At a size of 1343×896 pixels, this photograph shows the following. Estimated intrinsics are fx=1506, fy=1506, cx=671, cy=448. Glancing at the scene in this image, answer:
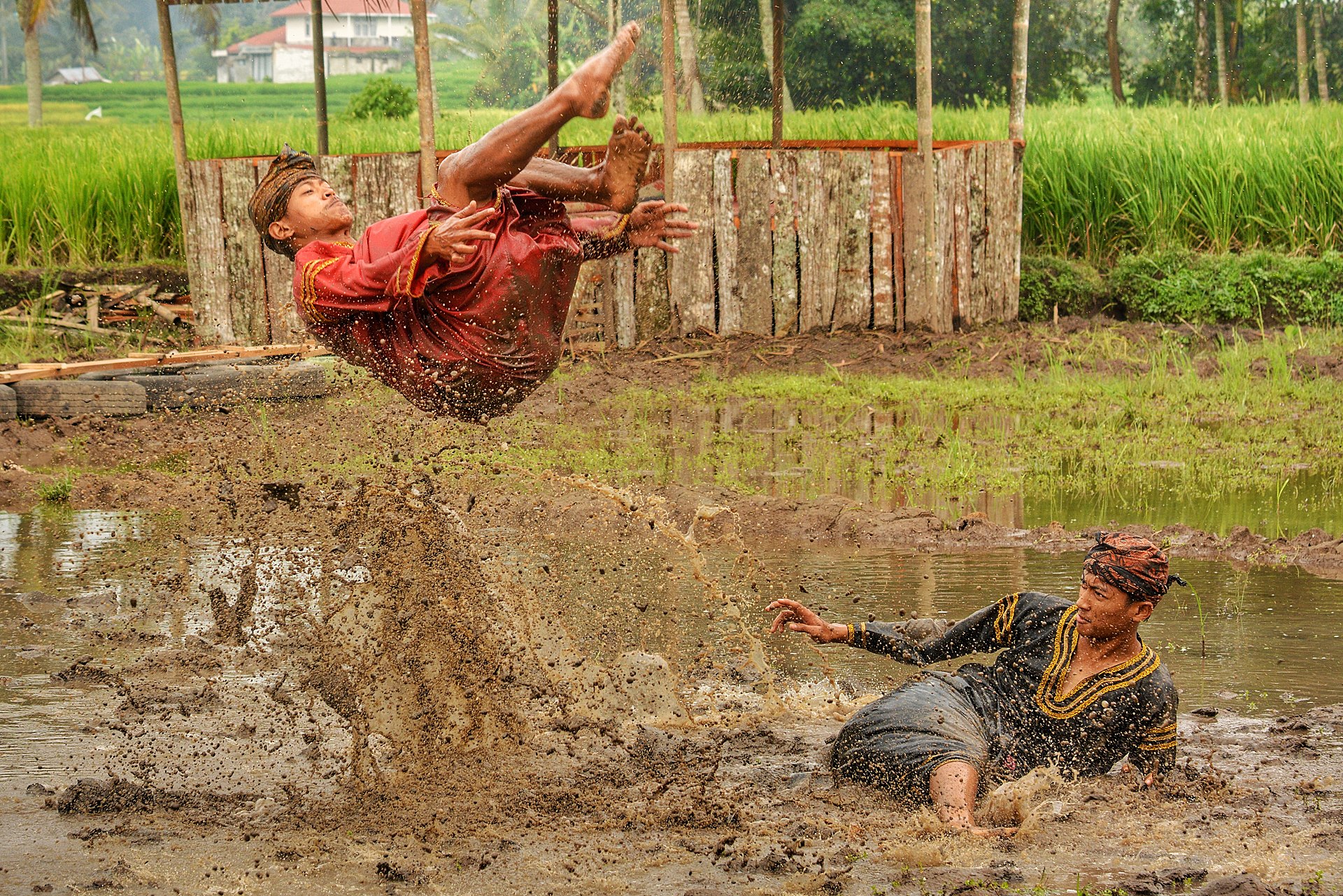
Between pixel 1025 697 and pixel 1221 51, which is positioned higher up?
pixel 1221 51

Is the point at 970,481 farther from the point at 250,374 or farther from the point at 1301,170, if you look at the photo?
the point at 1301,170

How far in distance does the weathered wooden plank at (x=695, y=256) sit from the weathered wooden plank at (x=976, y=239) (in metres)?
2.25

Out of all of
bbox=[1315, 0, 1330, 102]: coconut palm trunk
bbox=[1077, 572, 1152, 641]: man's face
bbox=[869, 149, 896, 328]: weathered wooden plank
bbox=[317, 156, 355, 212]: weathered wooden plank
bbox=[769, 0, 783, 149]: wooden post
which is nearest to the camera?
bbox=[1077, 572, 1152, 641]: man's face

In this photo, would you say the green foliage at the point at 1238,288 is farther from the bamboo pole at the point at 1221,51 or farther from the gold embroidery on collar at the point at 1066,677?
the bamboo pole at the point at 1221,51

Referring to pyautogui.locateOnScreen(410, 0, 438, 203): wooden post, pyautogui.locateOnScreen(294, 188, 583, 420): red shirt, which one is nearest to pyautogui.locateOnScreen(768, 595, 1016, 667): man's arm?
pyautogui.locateOnScreen(294, 188, 583, 420): red shirt

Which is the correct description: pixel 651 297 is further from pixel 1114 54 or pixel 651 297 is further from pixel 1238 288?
pixel 1114 54

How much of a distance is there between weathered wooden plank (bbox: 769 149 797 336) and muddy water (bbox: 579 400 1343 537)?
1822 millimetres

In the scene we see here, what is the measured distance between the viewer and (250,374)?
35.9 feet

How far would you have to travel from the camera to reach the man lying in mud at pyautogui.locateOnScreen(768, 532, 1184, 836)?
14.7 ft

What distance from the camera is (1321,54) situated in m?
29.7

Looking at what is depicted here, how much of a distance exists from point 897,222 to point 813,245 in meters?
0.71

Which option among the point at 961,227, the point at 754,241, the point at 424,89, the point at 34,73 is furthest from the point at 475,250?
the point at 34,73

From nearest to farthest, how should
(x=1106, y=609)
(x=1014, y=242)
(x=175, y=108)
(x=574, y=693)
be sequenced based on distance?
(x=1106, y=609)
(x=574, y=693)
(x=175, y=108)
(x=1014, y=242)

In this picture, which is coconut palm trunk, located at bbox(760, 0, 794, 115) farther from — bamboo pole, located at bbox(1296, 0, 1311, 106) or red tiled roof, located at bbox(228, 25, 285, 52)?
red tiled roof, located at bbox(228, 25, 285, 52)
